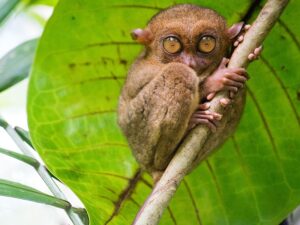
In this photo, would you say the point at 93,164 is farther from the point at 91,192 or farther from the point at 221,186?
the point at 221,186

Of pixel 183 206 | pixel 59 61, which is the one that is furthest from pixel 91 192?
pixel 59 61

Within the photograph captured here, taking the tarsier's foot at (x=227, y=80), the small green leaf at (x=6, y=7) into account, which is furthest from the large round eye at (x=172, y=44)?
the small green leaf at (x=6, y=7)

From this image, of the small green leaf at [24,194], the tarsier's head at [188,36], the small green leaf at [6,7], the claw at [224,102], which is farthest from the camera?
the small green leaf at [6,7]

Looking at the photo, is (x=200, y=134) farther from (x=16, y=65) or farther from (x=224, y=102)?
(x=16, y=65)

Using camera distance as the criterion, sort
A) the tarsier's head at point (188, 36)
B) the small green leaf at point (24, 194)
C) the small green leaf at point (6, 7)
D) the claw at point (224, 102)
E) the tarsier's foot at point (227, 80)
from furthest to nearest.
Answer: the small green leaf at point (6, 7) < the tarsier's head at point (188, 36) < the small green leaf at point (24, 194) < the tarsier's foot at point (227, 80) < the claw at point (224, 102)

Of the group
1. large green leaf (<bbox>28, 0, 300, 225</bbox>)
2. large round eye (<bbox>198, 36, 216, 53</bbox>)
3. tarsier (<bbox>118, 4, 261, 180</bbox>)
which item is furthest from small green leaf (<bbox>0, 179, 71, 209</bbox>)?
large round eye (<bbox>198, 36, 216, 53</bbox>)

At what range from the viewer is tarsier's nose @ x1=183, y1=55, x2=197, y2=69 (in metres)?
2.26

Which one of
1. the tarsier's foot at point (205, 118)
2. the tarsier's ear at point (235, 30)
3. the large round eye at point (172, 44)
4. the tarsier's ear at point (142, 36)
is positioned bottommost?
the tarsier's foot at point (205, 118)

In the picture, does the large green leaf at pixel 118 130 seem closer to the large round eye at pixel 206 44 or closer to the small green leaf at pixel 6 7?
the large round eye at pixel 206 44

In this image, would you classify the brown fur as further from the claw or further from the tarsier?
the claw

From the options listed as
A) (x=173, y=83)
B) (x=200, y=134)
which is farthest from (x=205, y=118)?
(x=173, y=83)

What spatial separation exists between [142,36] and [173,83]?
0.21m

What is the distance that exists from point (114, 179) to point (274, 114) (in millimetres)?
613

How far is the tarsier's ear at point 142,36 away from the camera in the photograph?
7.39ft
